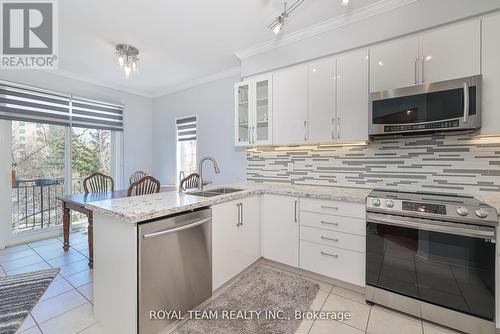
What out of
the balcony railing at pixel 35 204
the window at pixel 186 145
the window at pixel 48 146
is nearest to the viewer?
the window at pixel 48 146

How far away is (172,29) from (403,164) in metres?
2.79

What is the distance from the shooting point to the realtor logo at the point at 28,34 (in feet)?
7.00

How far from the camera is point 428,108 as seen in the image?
1841mm

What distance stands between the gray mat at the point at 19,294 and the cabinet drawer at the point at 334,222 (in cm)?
239

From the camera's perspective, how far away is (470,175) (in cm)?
196

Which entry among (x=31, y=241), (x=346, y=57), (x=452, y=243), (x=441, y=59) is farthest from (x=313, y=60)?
(x=31, y=241)

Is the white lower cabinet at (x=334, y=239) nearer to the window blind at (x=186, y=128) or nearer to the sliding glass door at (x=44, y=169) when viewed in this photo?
the window blind at (x=186, y=128)

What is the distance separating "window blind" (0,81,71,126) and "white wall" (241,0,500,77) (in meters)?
3.11

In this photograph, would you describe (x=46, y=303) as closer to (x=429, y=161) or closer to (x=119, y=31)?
(x=119, y=31)

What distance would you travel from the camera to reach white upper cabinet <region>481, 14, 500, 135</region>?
169 centimetres

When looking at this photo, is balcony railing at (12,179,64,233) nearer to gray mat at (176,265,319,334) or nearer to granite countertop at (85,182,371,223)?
granite countertop at (85,182,371,223)

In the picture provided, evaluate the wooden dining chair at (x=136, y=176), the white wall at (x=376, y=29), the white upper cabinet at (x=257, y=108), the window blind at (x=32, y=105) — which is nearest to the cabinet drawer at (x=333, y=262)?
the white upper cabinet at (x=257, y=108)

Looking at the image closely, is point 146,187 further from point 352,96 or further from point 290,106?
point 352,96

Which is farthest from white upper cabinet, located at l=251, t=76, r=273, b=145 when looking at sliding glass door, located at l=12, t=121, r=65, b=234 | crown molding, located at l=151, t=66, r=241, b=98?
sliding glass door, located at l=12, t=121, r=65, b=234
